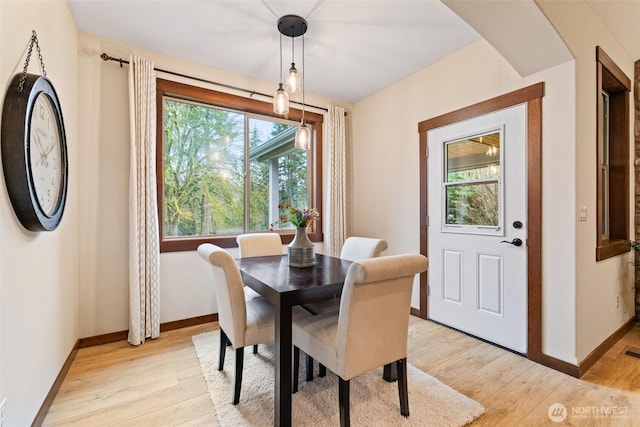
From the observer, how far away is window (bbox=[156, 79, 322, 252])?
2.95 metres

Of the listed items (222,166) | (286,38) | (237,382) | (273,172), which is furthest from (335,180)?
(237,382)

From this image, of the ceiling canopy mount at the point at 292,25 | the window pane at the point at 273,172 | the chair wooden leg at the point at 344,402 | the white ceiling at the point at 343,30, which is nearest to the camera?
the chair wooden leg at the point at 344,402

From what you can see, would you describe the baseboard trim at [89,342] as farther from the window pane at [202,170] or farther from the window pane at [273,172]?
the window pane at [273,172]

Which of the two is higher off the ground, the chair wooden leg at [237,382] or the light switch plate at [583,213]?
the light switch plate at [583,213]

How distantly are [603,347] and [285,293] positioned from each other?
2629 millimetres

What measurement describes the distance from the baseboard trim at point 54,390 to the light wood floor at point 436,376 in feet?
0.10

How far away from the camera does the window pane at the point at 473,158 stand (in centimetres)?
252

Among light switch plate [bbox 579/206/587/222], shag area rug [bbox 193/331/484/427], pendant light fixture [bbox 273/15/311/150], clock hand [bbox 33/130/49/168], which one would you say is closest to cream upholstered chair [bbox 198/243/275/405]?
shag area rug [bbox 193/331/484/427]

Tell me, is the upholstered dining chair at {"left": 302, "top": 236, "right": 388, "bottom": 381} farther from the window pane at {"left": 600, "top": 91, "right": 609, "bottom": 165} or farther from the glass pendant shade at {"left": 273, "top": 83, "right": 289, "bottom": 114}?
the window pane at {"left": 600, "top": 91, "right": 609, "bottom": 165}

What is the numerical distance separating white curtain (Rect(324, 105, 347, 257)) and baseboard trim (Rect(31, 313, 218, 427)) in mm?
1635

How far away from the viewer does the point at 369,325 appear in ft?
4.73

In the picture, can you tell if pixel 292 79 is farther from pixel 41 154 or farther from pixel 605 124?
pixel 605 124

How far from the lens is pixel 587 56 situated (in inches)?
83.7

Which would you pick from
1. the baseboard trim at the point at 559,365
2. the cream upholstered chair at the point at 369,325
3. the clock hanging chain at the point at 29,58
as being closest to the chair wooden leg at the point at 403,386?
the cream upholstered chair at the point at 369,325
